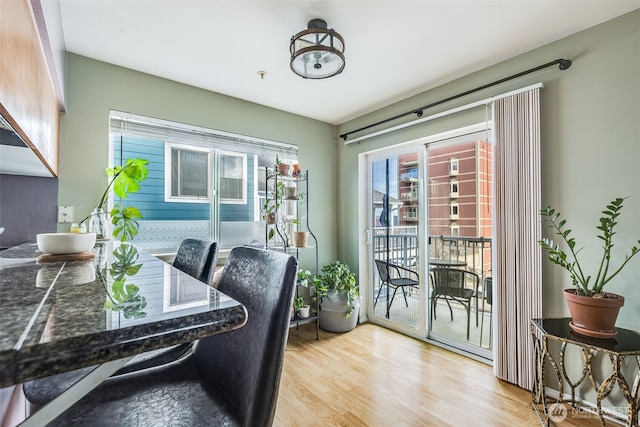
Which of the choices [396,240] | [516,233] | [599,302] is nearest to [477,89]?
[516,233]

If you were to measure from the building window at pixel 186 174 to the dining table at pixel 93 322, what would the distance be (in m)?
2.10

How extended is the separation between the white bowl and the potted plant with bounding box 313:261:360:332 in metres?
2.26

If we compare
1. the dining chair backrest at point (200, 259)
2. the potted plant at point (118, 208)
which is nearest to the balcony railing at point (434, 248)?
the dining chair backrest at point (200, 259)

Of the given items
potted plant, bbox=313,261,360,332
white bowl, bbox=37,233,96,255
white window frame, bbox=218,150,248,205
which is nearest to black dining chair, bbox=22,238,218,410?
white bowl, bbox=37,233,96,255

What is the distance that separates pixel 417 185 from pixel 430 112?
2.30ft

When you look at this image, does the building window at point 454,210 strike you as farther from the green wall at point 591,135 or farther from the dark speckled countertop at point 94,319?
the dark speckled countertop at point 94,319

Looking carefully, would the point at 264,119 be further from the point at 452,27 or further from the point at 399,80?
the point at 452,27

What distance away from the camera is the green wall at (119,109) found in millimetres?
2197

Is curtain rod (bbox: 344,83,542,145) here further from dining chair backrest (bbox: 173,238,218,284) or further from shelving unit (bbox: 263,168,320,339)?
dining chair backrest (bbox: 173,238,218,284)

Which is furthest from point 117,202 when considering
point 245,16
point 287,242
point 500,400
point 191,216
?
point 500,400

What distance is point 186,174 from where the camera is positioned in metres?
2.83

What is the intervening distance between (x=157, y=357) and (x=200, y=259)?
1.38 feet

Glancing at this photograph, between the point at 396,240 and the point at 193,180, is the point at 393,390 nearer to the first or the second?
the point at 396,240

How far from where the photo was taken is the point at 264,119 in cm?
321
